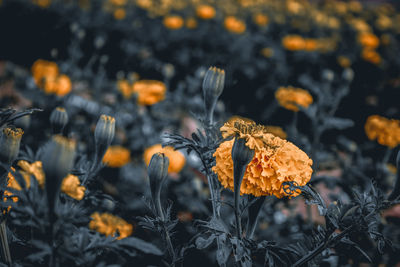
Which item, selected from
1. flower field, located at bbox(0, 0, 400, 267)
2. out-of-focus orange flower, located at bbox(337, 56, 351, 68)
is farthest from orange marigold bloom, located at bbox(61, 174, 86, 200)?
out-of-focus orange flower, located at bbox(337, 56, 351, 68)

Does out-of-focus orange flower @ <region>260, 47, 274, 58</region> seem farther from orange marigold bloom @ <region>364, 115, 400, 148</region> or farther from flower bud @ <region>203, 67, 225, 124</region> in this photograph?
flower bud @ <region>203, 67, 225, 124</region>

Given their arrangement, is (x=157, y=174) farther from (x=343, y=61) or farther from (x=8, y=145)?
(x=343, y=61)

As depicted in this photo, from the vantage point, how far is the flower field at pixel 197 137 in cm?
78

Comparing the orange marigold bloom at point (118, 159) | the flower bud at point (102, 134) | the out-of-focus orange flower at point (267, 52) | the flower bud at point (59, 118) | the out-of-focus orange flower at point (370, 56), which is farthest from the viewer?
the out-of-focus orange flower at point (370, 56)

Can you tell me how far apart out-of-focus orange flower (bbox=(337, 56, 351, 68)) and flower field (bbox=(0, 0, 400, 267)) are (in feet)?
0.14

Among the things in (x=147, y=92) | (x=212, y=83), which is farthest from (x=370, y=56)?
(x=212, y=83)

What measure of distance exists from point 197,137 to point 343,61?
132 inches

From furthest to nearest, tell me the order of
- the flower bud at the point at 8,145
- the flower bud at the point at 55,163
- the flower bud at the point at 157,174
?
the flower bud at the point at 157,174 → the flower bud at the point at 8,145 → the flower bud at the point at 55,163

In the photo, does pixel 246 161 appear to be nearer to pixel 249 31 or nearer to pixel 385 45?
pixel 249 31

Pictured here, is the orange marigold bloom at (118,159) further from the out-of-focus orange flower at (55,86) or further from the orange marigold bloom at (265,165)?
the orange marigold bloom at (265,165)

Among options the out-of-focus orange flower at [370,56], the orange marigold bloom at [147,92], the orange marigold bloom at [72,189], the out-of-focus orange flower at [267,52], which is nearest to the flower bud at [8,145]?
the orange marigold bloom at [72,189]

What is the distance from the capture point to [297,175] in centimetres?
82

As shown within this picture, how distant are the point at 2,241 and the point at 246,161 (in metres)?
0.60

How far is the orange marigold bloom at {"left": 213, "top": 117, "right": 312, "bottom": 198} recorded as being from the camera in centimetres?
80
